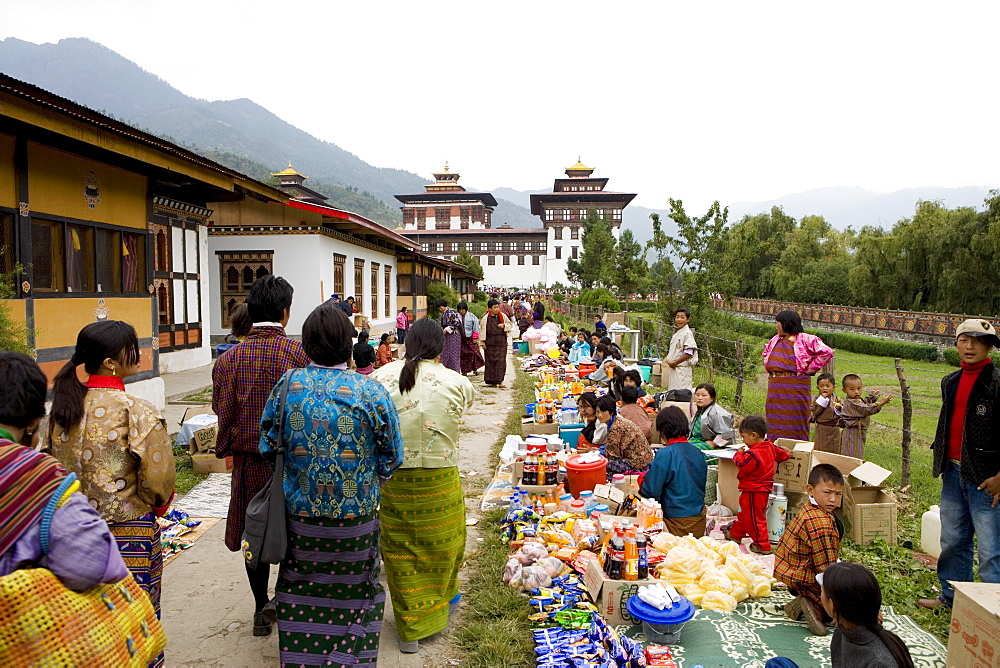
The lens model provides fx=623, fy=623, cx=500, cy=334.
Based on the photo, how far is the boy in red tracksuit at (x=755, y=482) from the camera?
4.64 metres

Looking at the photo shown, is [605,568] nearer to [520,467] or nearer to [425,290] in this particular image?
[520,467]

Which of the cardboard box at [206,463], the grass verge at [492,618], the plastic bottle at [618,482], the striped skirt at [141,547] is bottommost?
the grass verge at [492,618]

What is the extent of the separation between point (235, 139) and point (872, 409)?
636 feet

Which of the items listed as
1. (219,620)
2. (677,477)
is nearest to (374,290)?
(677,477)

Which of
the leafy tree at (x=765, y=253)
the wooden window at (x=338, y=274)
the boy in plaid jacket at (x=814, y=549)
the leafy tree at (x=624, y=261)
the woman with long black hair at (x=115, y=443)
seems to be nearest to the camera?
the woman with long black hair at (x=115, y=443)

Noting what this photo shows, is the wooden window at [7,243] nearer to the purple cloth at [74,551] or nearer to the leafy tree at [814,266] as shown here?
the purple cloth at [74,551]

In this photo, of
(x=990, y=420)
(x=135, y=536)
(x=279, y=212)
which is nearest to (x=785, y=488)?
(x=990, y=420)

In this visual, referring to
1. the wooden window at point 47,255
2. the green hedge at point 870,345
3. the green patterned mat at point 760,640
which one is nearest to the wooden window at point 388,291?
the green hedge at point 870,345

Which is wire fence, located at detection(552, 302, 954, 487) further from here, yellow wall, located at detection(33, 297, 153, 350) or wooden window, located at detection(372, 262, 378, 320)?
yellow wall, located at detection(33, 297, 153, 350)

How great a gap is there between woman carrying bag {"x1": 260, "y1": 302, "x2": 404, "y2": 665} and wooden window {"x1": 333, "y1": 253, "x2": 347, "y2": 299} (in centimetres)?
1463

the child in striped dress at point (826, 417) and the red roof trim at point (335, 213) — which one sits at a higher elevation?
the red roof trim at point (335, 213)

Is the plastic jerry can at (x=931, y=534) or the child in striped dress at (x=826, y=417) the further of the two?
the child in striped dress at (x=826, y=417)

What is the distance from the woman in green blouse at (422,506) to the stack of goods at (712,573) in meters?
1.59

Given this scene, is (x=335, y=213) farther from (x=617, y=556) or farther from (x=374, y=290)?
(x=617, y=556)
